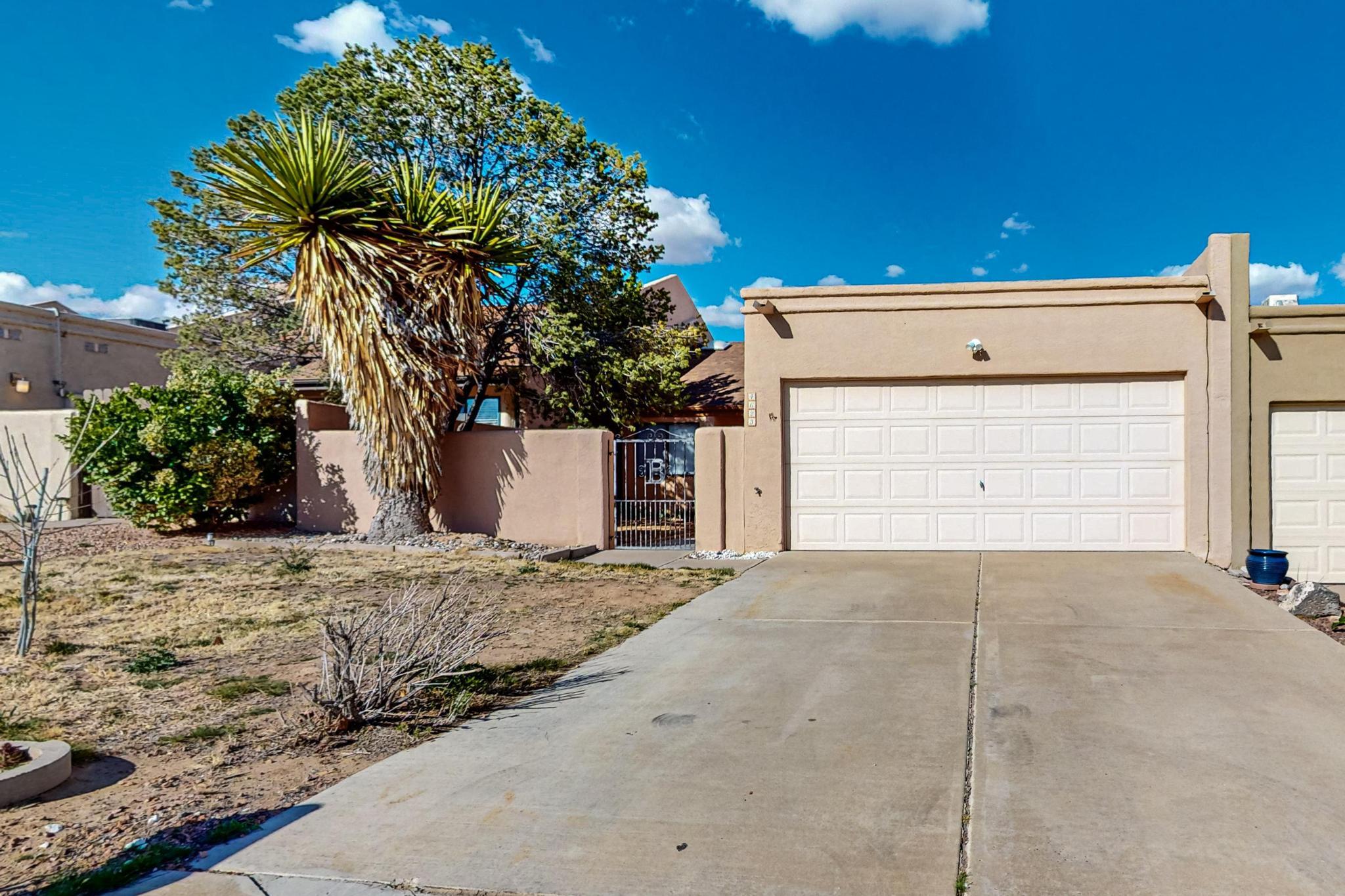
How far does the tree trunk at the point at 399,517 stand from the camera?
13914 mm

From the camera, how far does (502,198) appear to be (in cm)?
1653

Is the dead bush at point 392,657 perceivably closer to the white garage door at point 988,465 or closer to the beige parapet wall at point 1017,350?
the beige parapet wall at point 1017,350

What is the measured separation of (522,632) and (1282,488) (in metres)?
10.7

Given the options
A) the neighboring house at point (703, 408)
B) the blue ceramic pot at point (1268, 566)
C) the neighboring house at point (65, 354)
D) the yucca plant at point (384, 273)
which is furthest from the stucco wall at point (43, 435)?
the blue ceramic pot at point (1268, 566)

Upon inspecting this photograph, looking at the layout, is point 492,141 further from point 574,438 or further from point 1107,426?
point 1107,426

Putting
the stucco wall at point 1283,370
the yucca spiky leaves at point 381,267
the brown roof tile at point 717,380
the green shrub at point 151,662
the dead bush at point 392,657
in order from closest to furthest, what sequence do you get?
1. the dead bush at point 392,657
2. the green shrub at point 151,662
3. the stucco wall at point 1283,370
4. the yucca spiky leaves at point 381,267
5. the brown roof tile at point 717,380

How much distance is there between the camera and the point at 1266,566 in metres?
11.0

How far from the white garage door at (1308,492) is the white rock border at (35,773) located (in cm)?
1366

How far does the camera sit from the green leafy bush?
14.0 m

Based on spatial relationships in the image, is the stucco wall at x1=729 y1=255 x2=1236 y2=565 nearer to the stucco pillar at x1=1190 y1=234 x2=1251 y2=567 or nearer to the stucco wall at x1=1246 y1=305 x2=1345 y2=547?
the stucco pillar at x1=1190 y1=234 x2=1251 y2=567

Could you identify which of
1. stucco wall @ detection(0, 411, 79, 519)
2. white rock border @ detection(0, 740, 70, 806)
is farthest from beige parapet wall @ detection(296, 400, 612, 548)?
white rock border @ detection(0, 740, 70, 806)

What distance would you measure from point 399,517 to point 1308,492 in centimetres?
1310

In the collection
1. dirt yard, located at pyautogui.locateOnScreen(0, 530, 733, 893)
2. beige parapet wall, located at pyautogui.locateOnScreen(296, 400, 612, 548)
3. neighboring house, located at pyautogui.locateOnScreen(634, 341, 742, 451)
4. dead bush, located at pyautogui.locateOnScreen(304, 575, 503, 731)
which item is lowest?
dirt yard, located at pyautogui.locateOnScreen(0, 530, 733, 893)

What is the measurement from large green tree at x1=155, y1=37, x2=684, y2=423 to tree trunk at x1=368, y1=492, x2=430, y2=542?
8.76 ft
